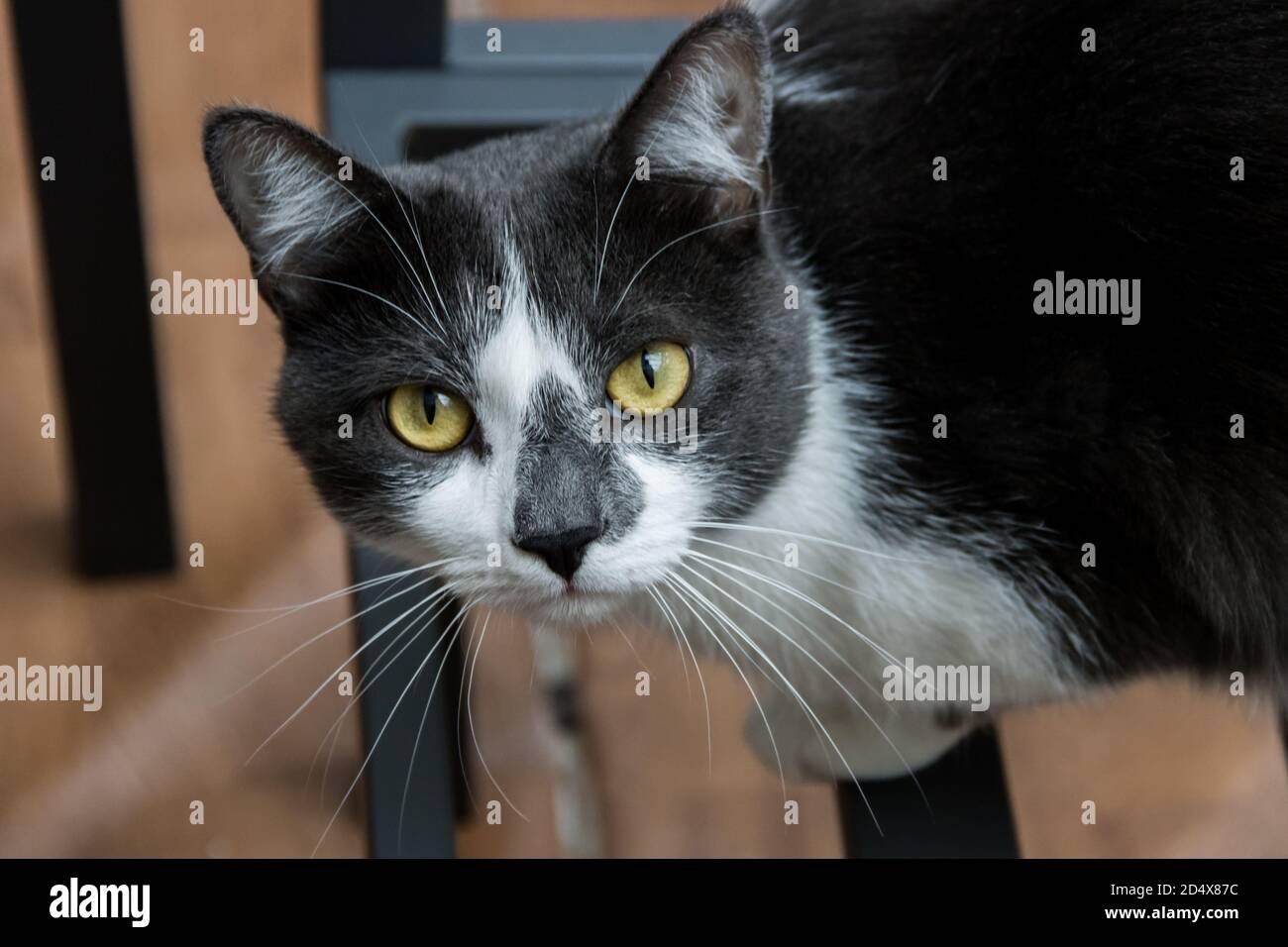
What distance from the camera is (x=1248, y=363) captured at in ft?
2.74

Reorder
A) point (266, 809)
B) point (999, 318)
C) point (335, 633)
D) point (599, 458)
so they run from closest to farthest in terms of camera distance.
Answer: point (599, 458) < point (999, 318) < point (266, 809) < point (335, 633)

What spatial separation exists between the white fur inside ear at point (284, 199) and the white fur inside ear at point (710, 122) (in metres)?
0.19

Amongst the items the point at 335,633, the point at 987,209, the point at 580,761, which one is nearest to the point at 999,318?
the point at 987,209

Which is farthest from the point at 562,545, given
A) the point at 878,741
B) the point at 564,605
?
the point at 878,741

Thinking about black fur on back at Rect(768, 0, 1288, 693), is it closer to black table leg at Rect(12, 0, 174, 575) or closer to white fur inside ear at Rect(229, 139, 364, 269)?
white fur inside ear at Rect(229, 139, 364, 269)

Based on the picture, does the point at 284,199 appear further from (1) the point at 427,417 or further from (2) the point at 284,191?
(1) the point at 427,417

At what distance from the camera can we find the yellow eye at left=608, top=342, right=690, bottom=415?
80 cm

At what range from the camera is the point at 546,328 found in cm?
80

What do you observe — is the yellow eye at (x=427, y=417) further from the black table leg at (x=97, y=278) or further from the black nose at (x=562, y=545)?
the black table leg at (x=97, y=278)

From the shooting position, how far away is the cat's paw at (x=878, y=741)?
100 centimetres

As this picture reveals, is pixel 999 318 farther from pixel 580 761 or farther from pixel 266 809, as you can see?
pixel 266 809

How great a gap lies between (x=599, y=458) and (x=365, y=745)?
322mm

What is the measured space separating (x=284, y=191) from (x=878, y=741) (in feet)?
1.95

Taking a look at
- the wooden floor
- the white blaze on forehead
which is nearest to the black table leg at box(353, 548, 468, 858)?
the white blaze on forehead
